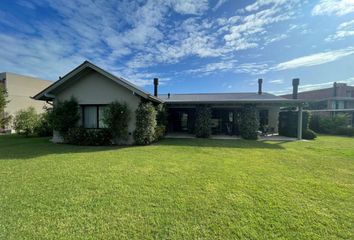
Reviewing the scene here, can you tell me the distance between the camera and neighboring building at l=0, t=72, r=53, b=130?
22422mm

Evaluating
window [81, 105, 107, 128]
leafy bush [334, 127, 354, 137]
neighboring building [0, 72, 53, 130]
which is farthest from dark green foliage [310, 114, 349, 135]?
neighboring building [0, 72, 53, 130]

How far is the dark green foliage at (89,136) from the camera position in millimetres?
11539

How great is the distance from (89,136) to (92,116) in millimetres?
1642

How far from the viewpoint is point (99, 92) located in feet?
40.0

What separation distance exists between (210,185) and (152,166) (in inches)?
101

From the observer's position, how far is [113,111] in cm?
1129

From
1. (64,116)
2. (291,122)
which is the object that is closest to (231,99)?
(291,122)

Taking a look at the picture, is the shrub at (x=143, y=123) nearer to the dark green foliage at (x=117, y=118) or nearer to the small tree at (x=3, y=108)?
the dark green foliage at (x=117, y=118)

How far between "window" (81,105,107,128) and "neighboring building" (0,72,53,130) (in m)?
16.0

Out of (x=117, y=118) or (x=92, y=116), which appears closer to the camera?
(x=117, y=118)

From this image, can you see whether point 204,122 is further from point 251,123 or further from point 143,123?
point 143,123

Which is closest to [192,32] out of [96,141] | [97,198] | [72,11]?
[72,11]

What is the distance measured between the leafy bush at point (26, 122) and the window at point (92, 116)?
296 inches

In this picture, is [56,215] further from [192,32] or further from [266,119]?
[266,119]
